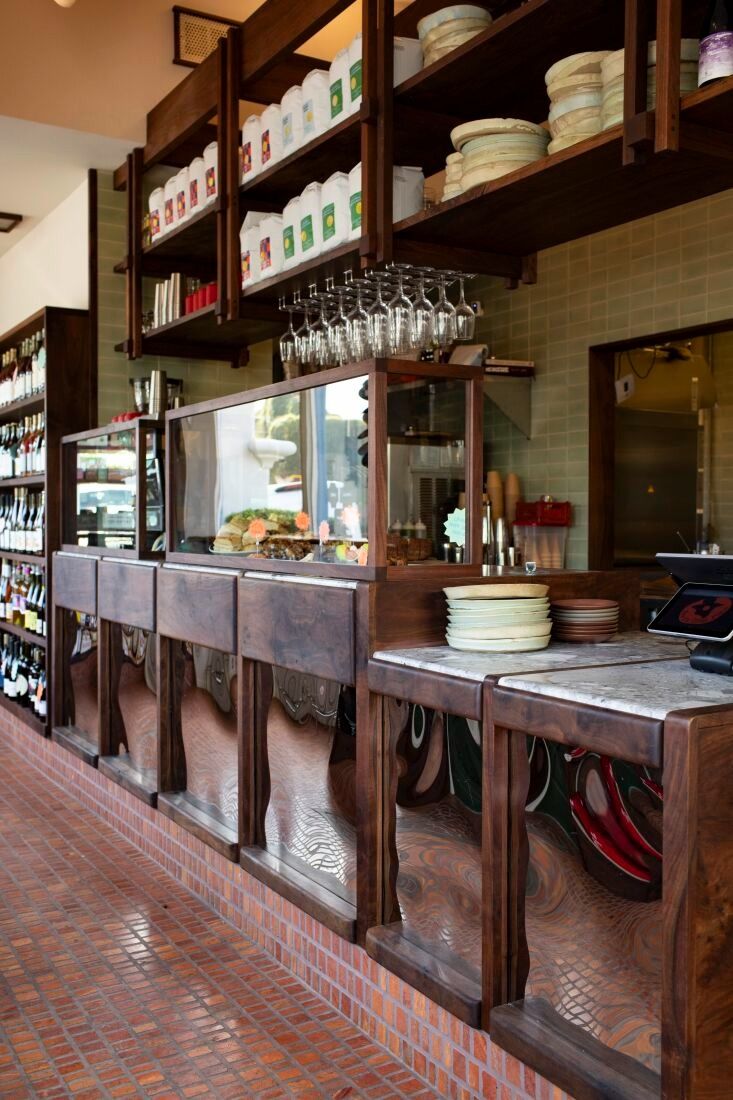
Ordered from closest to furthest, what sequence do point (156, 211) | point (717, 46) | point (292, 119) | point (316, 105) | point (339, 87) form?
point (717, 46), point (339, 87), point (316, 105), point (292, 119), point (156, 211)

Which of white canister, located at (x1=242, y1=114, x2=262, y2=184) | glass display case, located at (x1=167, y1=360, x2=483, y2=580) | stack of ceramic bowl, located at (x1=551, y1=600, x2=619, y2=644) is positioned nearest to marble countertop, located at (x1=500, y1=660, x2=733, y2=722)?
stack of ceramic bowl, located at (x1=551, y1=600, x2=619, y2=644)

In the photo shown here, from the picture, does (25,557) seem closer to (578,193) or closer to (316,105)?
(316,105)

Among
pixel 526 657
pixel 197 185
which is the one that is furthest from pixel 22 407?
pixel 526 657

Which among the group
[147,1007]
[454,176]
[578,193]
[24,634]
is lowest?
[147,1007]

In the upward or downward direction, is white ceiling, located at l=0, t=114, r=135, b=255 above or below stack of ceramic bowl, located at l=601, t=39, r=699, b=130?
above

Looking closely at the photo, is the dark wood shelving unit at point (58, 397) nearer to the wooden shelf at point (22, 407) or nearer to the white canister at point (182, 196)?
the wooden shelf at point (22, 407)

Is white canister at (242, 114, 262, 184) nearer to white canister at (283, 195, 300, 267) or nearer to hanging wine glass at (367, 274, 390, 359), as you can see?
white canister at (283, 195, 300, 267)

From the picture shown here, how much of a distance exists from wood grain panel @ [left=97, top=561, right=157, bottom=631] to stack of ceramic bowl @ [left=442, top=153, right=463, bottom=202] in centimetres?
175

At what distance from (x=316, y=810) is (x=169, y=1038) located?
711mm

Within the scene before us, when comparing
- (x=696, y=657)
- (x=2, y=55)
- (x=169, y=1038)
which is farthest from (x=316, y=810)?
(x=2, y=55)

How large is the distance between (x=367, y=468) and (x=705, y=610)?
934 mm

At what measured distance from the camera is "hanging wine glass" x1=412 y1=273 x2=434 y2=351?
11.3 ft

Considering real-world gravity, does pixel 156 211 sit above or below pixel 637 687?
above

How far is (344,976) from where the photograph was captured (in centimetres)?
275
